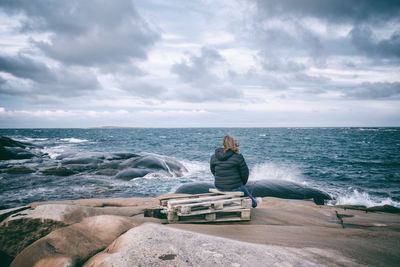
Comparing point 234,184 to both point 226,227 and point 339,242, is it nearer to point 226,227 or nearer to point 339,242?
point 226,227

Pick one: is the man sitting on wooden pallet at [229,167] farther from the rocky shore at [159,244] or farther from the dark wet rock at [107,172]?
the dark wet rock at [107,172]

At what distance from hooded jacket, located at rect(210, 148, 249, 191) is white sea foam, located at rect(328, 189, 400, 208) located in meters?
7.11

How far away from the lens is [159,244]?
8.78 feet

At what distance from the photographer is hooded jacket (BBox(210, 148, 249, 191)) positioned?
18.2 ft

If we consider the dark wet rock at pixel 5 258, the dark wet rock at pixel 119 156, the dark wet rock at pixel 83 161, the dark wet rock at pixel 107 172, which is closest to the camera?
the dark wet rock at pixel 5 258

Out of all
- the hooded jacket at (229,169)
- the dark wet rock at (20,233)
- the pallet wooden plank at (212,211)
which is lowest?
the pallet wooden plank at (212,211)

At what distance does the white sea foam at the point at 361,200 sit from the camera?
1043 centimetres

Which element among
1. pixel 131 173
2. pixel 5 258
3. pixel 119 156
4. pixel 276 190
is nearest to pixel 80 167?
pixel 131 173

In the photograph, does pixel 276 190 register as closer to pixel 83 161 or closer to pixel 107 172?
pixel 107 172

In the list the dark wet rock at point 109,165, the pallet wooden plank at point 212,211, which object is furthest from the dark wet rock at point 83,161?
the pallet wooden plank at point 212,211

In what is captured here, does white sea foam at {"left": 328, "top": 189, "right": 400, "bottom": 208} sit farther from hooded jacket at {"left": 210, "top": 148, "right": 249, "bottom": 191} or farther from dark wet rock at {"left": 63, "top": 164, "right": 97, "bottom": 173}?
dark wet rock at {"left": 63, "top": 164, "right": 97, "bottom": 173}

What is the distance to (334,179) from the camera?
15531mm

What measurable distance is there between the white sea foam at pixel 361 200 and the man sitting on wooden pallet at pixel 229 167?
280 inches

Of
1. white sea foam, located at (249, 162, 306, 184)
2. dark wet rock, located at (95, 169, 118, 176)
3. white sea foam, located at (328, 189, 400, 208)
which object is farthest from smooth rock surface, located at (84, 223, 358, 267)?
white sea foam, located at (249, 162, 306, 184)
